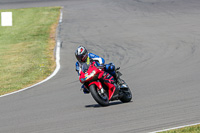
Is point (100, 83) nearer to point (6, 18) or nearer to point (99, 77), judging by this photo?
point (99, 77)

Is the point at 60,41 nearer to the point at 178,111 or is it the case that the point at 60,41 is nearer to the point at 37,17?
the point at 37,17

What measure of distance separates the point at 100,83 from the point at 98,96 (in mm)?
315

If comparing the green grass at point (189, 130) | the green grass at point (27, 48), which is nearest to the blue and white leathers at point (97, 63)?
the green grass at point (189, 130)

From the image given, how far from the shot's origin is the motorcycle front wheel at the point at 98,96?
9.45 meters

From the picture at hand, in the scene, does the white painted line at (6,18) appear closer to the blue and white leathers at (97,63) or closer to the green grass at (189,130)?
the blue and white leathers at (97,63)

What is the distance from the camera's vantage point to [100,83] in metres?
9.67

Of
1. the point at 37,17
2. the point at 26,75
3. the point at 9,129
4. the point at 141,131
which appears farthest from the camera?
the point at 37,17

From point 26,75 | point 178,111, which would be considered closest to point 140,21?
point 26,75

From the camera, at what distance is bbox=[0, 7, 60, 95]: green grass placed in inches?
639

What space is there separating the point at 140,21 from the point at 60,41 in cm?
656

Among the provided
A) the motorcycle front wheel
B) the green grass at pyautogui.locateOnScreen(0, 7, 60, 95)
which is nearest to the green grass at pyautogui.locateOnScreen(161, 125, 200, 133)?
the motorcycle front wheel

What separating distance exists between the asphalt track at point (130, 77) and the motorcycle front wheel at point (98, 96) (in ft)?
0.51

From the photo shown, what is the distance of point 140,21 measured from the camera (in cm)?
2773

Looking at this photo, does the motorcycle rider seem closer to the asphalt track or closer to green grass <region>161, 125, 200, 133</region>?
the asphalt track
